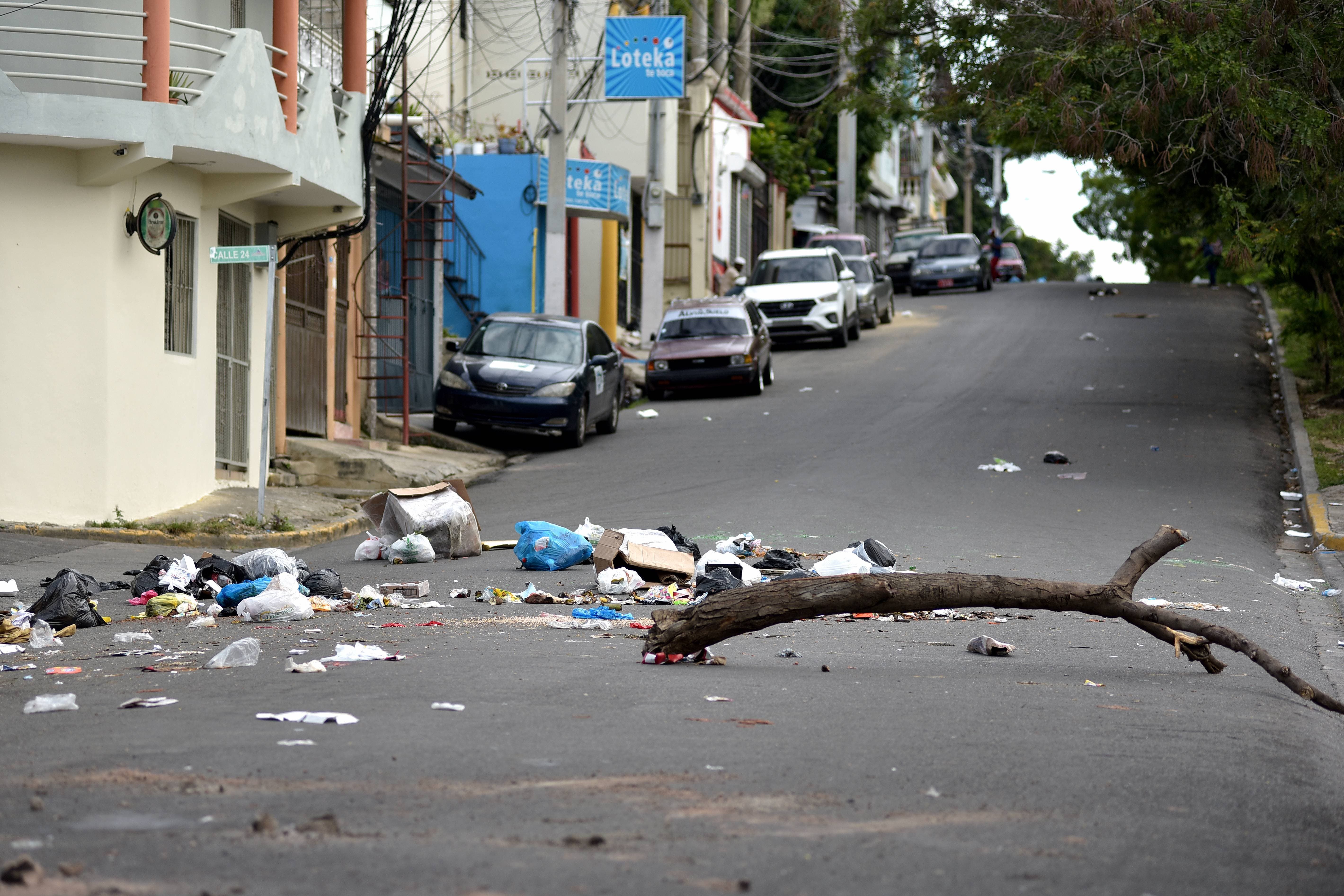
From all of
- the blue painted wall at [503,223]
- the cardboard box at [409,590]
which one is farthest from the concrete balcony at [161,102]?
the blue painted wall at [503,223]

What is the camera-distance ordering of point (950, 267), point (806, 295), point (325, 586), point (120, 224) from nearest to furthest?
1. point (325, 586)
2. point (120, 224)
3. point (806, 295)
4. point (950, 267)

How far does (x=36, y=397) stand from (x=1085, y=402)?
16.3 m

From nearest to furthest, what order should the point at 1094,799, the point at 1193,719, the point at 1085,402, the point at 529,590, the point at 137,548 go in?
the point at 1094,799 < the point at 1193,719 < the point at 529,590 < the point at 137,548 < the point at 1085,402

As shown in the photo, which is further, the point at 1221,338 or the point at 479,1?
the point at 479,1

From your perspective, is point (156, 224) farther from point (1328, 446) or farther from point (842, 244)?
point (842, 244)

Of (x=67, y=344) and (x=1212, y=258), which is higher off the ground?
(x=1212, y=258)

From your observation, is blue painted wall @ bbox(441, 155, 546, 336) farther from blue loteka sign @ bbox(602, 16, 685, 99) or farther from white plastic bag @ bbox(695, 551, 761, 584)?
white plastic bag @ bbox(695, 551, 761, 584)

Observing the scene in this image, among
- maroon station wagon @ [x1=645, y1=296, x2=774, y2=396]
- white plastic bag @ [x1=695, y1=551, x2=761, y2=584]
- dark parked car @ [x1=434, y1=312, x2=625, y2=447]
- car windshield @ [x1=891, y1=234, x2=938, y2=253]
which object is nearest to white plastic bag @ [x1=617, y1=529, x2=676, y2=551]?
white plastic bag @ [x1=695, y1=551, x2=761, y2=584]

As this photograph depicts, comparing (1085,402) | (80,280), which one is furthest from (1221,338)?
(80,280)

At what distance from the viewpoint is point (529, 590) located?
10289 millimetres

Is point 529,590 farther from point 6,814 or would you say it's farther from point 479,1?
point 479,1

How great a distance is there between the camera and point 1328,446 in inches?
727

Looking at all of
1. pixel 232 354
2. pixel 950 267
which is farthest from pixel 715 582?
pixel 950 267

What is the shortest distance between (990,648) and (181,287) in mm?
10150
